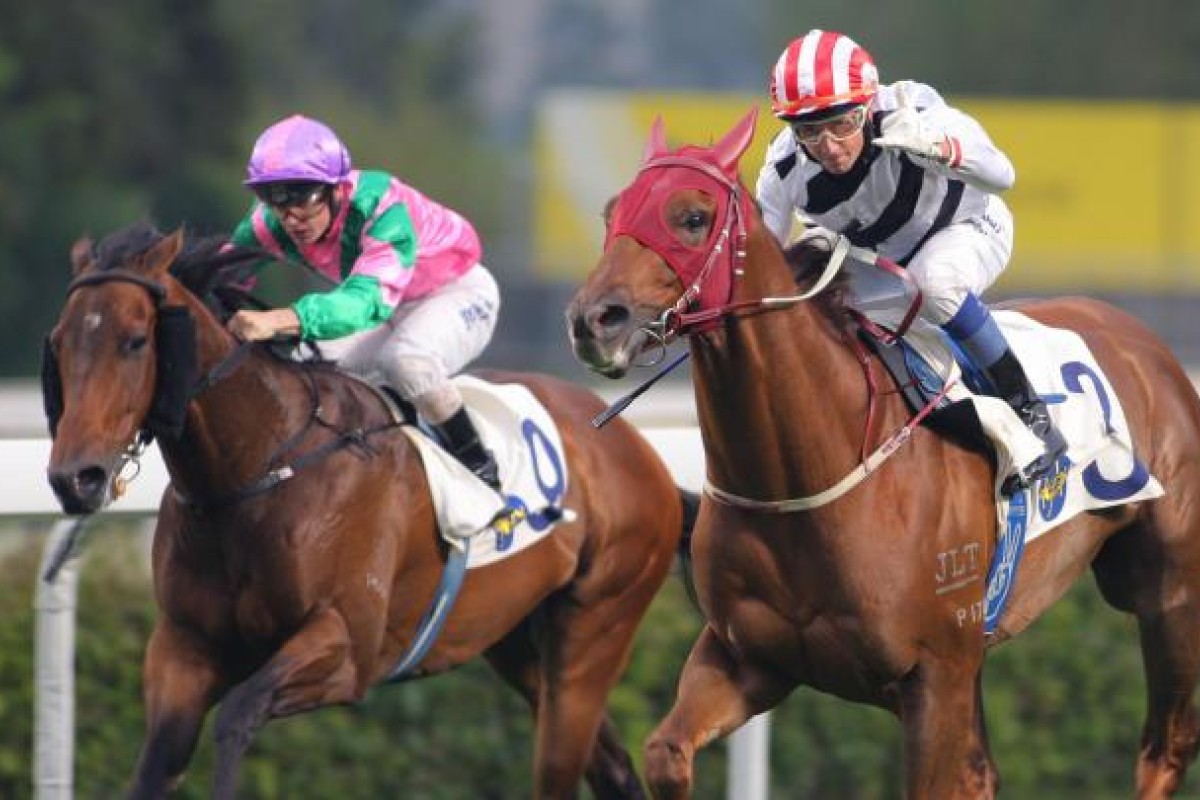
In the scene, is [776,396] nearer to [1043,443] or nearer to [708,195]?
[708,195]

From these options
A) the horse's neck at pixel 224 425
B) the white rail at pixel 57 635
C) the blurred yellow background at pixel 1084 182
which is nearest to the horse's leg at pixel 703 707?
the horse's neck at pixel 224 425

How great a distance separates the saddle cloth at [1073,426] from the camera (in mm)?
5574

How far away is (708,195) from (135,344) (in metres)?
1.26

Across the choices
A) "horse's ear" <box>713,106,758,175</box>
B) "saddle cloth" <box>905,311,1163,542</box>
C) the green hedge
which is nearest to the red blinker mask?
"horse's ear" <box>713,106,758,175</box>

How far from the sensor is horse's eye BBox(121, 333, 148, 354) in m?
5.29

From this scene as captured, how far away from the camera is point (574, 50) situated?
2199 inches

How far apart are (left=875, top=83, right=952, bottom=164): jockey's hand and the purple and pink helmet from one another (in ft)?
4.25

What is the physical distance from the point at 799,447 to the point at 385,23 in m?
39.2

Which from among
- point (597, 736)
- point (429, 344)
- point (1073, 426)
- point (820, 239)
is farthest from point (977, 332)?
point (597, 736)

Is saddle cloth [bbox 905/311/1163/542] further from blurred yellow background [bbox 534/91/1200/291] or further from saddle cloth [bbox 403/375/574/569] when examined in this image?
blurred yellow background [bbox 534/91/1200/291]

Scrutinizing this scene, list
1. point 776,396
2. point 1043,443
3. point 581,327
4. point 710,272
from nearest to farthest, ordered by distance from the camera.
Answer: point 581,327, point 710,272, point 776,396, point 1043,443

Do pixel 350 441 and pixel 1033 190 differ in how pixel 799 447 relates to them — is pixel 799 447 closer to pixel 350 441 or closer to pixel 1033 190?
pixel 350 441

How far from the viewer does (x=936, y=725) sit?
5098 millimetres

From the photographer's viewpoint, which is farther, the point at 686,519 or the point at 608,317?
the point at 686,519
